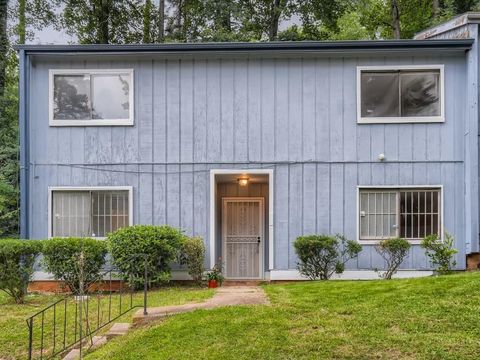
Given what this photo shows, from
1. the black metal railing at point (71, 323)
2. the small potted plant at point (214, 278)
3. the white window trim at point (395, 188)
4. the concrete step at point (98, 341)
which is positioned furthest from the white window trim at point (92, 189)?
the white window trim at point (395, 188)

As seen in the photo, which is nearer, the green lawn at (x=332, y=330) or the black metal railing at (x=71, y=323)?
the green lawn at (x=332, y=330)

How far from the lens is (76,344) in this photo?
6.32 metres

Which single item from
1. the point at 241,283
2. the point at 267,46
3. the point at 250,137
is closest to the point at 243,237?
the point at 241,283

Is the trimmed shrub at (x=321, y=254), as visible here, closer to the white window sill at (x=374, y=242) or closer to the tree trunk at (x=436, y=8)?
the white window sill at (x=374, y=242)

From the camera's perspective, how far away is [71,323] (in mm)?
7332

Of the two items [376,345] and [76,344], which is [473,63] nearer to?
[376,345]

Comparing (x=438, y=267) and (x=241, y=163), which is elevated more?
(x=241, y=163)

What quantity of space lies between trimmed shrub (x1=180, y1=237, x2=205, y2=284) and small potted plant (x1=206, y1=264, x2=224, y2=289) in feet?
0.65

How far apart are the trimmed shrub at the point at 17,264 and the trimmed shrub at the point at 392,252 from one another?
690cm

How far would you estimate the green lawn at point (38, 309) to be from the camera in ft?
21.6

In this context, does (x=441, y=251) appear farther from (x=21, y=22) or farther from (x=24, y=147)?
(x=21, y=22)

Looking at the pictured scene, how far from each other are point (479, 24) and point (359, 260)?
5.70m

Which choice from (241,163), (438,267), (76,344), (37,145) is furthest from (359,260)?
(37,145)

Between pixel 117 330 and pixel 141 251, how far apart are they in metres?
3.08
